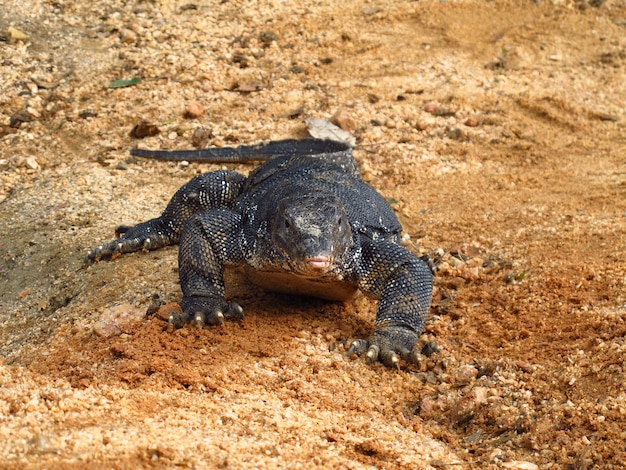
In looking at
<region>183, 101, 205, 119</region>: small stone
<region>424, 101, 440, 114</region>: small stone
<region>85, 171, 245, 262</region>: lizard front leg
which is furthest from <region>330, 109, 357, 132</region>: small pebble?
<region>85, 171, 245, 262</region>: lizard front leg

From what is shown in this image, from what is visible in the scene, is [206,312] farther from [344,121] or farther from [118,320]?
[344,121]

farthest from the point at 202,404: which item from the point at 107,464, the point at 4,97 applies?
the point at 4,97

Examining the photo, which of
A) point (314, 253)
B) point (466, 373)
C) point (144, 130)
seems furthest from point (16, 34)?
point (466, 373)

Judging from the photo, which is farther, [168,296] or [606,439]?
[168,296]

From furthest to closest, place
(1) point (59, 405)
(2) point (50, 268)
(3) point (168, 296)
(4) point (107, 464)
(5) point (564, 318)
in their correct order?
1. (2) point (50, 268)
2. (3) point (168, 296)
3. (5) point (564, 318)
4. (1) point (59, 405)
5. (4) point (107, 464)

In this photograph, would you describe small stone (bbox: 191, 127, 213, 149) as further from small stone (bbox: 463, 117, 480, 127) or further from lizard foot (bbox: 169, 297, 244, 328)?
lizard foot (bbox: 169, 297, 244, 328)

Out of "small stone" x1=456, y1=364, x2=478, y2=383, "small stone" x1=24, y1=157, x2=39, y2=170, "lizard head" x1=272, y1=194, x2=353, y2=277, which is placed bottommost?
"small stone" x1=24, y1=157, x2=39, y2=170

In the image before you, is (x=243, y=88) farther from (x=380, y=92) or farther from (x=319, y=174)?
(x=319, y=174)
